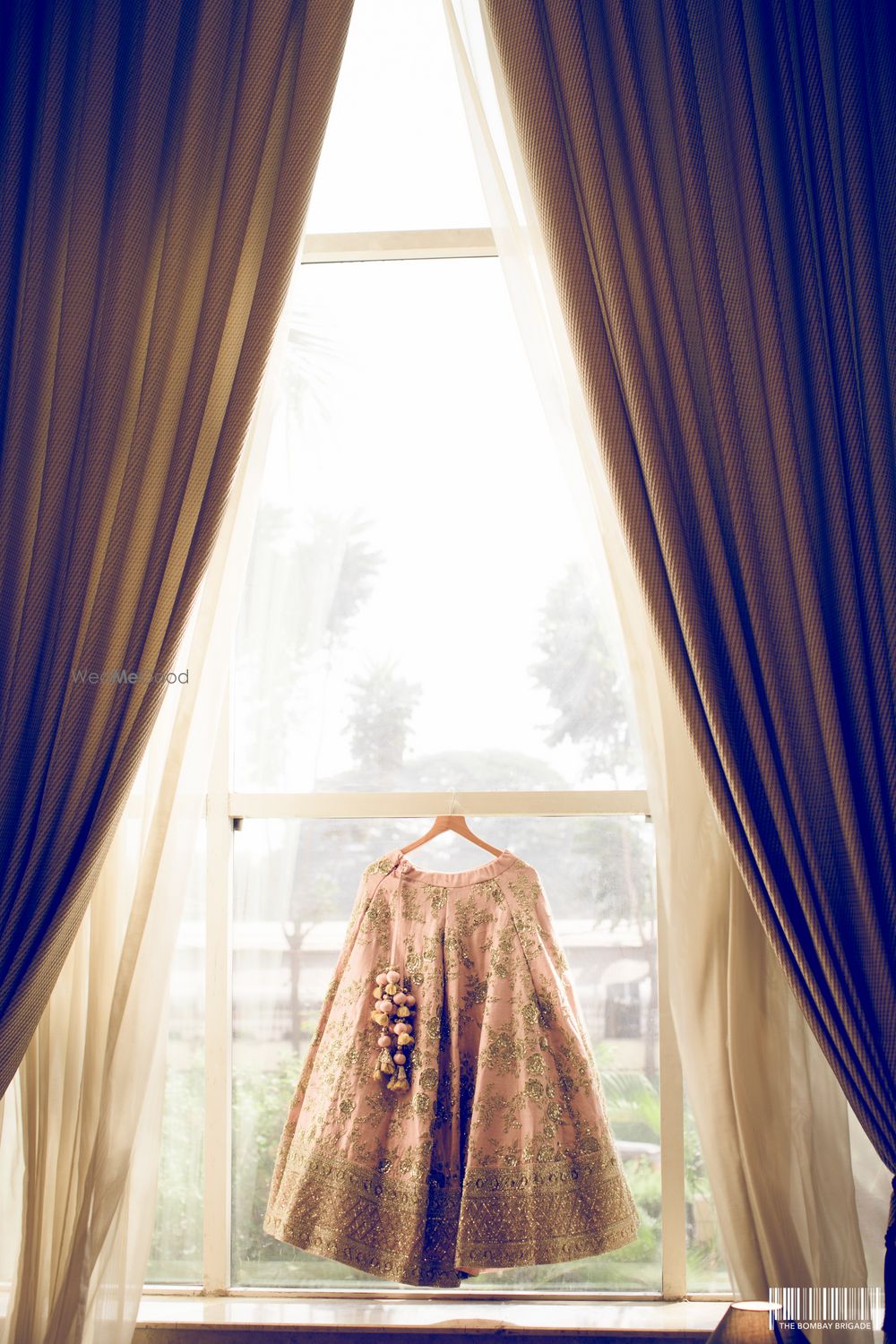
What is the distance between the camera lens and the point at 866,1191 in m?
1.51

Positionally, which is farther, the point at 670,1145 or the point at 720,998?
the point at 670,1145

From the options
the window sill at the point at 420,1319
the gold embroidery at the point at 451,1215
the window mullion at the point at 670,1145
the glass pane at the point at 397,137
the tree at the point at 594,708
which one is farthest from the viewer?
the glass pane at the point at 397,137

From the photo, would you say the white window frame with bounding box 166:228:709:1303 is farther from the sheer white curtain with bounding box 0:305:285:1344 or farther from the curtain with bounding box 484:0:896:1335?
the curtain with bounding box 484:0:896:1335

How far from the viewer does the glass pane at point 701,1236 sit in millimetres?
1667

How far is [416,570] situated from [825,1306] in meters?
1.29

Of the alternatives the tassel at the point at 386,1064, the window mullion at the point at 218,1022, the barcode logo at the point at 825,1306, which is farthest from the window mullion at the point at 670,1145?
the window mullion at the point at 218,1022

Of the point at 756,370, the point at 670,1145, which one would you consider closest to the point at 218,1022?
the point at 670,1145

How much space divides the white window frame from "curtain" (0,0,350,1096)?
0.25 m

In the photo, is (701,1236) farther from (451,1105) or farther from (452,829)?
(452,829)

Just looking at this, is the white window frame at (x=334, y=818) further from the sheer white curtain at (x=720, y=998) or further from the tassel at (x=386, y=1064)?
the tassel at (x=386, y=1064)

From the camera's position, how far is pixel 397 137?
1.89 meters

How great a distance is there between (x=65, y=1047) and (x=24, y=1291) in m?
0.33

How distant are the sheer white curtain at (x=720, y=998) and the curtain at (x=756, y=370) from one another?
0.07 m

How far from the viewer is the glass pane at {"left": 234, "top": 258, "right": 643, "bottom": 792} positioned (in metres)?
1.81
